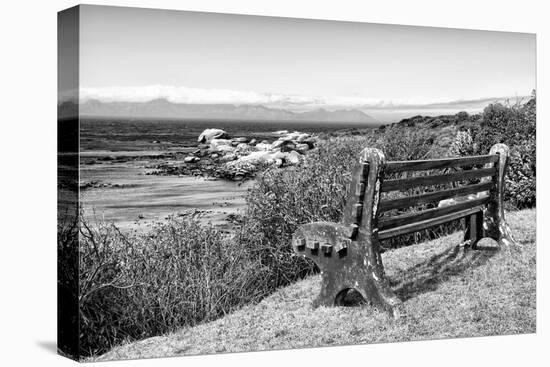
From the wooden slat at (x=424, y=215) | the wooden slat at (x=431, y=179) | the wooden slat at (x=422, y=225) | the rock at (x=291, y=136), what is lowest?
the wooden slat at (x=422, y=225)

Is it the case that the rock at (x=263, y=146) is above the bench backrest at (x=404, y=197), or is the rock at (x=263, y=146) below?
above

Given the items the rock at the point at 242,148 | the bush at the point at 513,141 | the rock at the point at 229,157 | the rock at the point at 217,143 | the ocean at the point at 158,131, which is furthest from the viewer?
the bush at the point at 513,141

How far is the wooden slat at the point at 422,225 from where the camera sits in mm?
7832

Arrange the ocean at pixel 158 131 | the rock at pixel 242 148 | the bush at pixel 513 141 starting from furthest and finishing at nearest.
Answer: the bush at pixel 513 141
the rock at pixel 242 148
the ocean at pixel 158 131

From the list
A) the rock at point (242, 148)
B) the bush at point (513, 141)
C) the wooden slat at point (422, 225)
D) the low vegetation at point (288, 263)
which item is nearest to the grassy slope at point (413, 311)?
the low vegetation at point (288, 263)

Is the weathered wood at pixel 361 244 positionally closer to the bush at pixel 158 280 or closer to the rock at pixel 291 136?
the bush at pixel 158 280

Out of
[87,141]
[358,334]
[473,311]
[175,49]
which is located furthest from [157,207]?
[473,311]

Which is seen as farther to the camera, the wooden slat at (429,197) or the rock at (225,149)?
the rock at (225,149)

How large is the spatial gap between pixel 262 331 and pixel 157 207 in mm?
1541

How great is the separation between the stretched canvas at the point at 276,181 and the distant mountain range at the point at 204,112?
2 centimetres

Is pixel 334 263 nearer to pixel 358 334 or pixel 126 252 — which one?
pixel 358 334

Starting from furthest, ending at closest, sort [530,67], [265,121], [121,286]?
[530,67]
[265,121]
[121,286]

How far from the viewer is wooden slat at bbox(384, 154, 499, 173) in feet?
25.3

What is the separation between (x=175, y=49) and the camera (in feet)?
25.3
